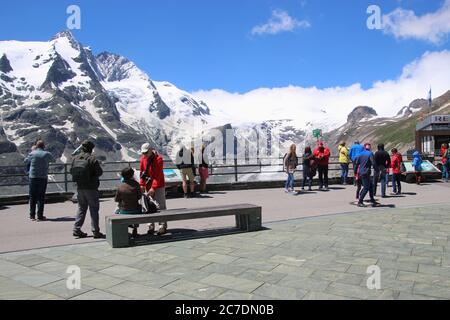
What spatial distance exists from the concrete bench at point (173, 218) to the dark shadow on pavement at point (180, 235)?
0.20 metres

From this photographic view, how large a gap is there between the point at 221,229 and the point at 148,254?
2.24 metres

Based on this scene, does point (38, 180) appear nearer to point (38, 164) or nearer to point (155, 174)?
point (38, 164)

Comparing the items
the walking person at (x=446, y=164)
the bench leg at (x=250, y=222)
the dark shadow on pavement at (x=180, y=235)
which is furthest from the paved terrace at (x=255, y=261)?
the walking person at (x=446, y=164)

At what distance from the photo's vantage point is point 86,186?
327 inches

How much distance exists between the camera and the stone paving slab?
511 centimetres

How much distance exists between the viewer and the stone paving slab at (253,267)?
16.8ft

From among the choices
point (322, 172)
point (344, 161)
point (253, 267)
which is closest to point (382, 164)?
point (322, 172)

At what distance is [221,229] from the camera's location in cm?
891

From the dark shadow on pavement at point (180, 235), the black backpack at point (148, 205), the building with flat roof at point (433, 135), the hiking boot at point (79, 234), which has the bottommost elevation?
the dark shadow on pavement at point (180, 235)

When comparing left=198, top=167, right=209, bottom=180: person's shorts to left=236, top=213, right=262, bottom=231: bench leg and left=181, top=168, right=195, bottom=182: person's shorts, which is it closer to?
left=181, top=168, right=195, bottom=182: person's shorts

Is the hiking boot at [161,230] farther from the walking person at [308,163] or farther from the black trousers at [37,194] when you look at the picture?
the walking person at [308,163]

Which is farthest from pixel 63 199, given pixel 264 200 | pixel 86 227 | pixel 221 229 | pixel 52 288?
pixel 52 288

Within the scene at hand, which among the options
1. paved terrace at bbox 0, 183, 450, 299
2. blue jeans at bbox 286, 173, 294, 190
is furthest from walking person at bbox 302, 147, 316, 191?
paved terrace at bbox 0, 183, 450, 299
